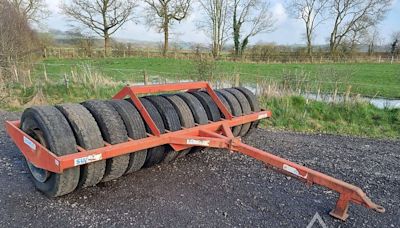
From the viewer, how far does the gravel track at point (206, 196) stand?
2955mm

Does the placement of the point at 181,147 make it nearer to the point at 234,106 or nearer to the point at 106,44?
the point at 234,106

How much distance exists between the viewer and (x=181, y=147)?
372 cm

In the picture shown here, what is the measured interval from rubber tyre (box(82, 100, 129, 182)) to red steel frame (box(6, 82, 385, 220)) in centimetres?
14

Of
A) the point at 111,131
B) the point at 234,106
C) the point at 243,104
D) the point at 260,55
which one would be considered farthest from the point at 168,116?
the point at 260,55

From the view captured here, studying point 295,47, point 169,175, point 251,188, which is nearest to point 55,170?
point 169,175

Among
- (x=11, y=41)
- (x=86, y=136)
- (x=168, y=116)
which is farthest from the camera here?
(x=11, y=41)

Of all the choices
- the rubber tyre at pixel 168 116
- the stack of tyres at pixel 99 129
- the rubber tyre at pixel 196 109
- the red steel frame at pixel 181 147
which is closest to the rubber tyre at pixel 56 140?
the stack of tyres at pixel 99 129

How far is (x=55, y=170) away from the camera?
2848mm

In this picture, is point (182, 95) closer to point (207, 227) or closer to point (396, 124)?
point (207, 227)

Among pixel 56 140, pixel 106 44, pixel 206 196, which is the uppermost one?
pixel 106 44

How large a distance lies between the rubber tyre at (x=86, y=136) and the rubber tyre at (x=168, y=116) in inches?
35.7

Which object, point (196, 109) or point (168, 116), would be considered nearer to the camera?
point (168, 116)

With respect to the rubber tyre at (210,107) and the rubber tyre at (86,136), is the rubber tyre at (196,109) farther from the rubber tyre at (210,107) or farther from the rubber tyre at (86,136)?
the rubber tyre at (86,136)

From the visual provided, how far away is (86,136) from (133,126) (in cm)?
55
